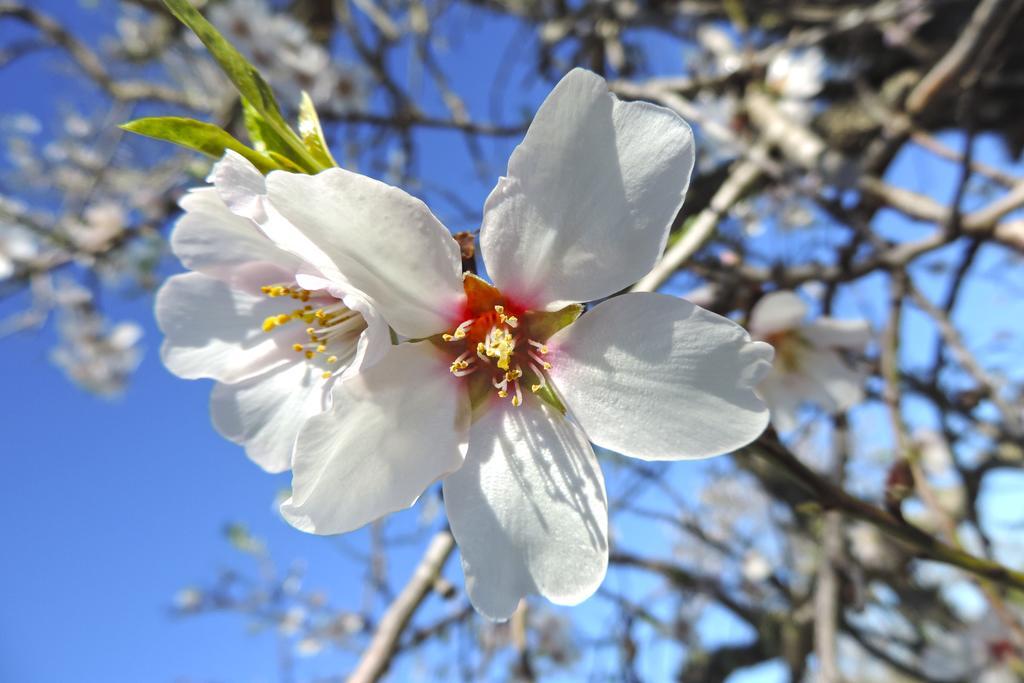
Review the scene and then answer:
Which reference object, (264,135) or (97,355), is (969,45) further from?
(97,355)

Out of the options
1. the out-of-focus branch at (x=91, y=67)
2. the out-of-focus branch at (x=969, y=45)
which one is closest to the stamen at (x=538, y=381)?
the out-of-focus branch at (x=969, y=45)

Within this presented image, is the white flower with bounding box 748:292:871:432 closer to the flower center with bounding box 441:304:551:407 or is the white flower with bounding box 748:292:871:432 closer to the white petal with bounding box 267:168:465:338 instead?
the flower center with bounding box 441:304:551:407

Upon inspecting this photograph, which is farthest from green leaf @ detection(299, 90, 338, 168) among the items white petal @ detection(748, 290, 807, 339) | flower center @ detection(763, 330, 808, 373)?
flower center @ detection(763, 330, 808, 373)

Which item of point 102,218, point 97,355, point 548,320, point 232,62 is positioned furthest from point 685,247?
point 97,355

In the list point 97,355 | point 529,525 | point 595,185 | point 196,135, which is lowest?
point 97,355

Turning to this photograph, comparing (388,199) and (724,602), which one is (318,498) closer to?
(388,199)

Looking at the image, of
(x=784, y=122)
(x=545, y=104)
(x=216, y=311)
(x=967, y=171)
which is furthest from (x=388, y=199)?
(x=784, y=122)
